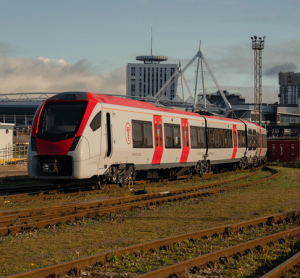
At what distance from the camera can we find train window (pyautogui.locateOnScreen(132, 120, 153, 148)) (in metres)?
19.8

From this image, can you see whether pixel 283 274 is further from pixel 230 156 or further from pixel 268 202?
pixel 230 156

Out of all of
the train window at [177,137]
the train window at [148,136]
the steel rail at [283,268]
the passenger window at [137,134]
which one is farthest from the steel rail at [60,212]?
the train window at [177,137]

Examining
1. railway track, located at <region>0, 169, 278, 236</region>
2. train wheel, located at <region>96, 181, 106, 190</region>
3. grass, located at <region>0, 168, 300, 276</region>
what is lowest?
grass, located at <region>0, 168, 300, 276</region>

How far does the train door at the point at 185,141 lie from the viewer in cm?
2446

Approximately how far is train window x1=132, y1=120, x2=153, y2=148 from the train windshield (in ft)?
11.3

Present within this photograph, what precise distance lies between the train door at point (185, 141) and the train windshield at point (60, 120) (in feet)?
28.4

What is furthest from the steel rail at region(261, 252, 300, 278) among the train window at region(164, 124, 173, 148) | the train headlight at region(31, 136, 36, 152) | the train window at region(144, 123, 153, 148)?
the train window at region(164, 124, 173, 148)

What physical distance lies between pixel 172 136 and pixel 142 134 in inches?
126

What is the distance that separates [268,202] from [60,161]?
7.97 meters

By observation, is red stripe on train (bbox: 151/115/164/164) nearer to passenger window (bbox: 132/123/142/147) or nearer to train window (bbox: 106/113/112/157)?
passenger window (bbox: 132/123/142/147)

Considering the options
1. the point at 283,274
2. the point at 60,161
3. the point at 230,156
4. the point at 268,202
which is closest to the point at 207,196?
the point at 268,202

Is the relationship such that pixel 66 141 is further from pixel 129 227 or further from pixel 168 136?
pixel 168 136

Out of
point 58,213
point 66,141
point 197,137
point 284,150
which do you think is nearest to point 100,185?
point 66,141

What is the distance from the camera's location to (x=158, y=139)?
71.4ft
